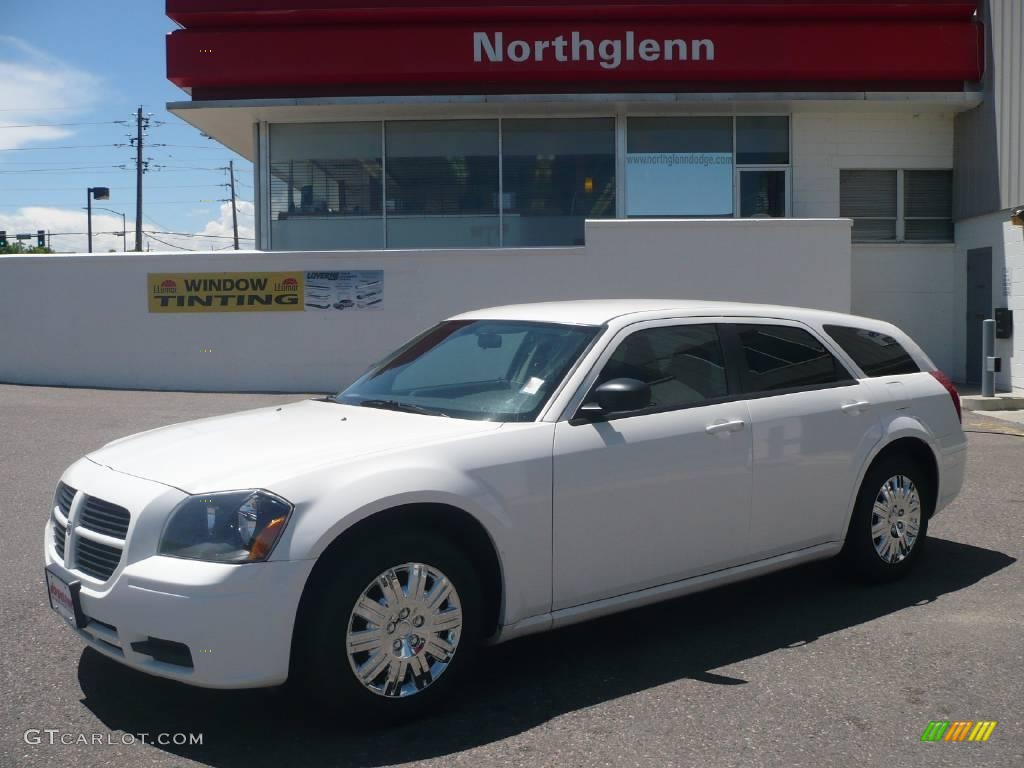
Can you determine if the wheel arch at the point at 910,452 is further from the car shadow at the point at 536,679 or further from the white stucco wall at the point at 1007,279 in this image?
the white stucco wall at the point at 1007,279

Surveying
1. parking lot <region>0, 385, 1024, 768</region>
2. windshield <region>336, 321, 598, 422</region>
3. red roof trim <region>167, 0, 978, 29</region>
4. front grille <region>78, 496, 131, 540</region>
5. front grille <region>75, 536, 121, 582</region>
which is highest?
red roof trim <region>167, 0, 978, 29</region>

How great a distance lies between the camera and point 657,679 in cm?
472

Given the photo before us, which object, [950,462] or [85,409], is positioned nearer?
[950,462]

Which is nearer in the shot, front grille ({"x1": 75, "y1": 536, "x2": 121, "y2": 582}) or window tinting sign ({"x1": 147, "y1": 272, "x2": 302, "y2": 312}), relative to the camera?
front grille ({"x1": 75, "y1": 536, "x2": 121, "y2": 582})

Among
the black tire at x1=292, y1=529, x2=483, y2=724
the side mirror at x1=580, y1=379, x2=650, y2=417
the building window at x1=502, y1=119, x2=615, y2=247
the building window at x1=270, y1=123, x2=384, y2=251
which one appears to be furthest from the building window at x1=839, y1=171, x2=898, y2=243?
the black tire at x1=292, y1=529, x2=483, y2=724

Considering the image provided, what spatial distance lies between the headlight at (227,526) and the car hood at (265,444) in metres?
0.06

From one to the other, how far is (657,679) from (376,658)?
134cm

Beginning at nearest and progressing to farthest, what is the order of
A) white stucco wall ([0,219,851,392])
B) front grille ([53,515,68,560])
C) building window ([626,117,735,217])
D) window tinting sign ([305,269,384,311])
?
front grille ([53,515,68,560]) → white stucco wall ([0,219,851,392]) → window tinting sign ([305,269,384,311]) → building window ([626,117,735,217])

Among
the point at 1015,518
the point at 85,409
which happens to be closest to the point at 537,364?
the point at 1015,518

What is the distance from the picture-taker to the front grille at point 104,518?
4.10 meters

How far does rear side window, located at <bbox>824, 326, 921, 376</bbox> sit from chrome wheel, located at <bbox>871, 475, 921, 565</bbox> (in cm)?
65

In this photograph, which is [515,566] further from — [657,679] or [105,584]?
[105,584]

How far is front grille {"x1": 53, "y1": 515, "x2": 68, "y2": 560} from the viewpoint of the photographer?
14.6 ft

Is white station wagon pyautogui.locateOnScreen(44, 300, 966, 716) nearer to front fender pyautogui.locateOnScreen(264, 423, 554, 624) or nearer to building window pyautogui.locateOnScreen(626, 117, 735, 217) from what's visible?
front fender pyautogui.locateOnScreen(264, 423, 554, 624)
